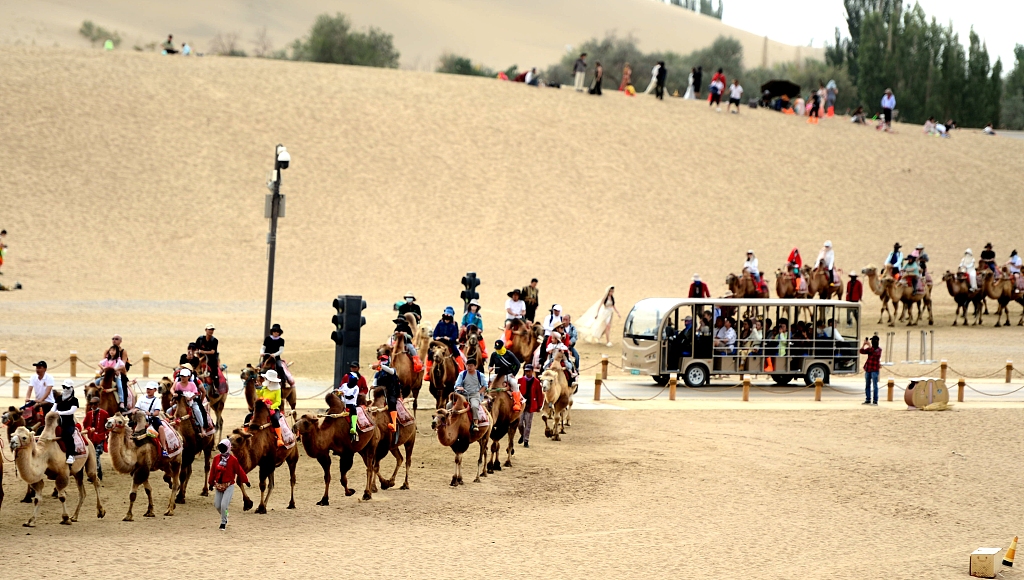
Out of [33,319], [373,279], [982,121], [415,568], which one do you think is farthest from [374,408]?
[982,121]

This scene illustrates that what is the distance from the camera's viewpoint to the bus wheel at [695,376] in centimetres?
2700

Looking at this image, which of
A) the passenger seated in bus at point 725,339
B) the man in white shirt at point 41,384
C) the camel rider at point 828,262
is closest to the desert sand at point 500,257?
the man in white shirt at point 41,384

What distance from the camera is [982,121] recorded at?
83.2m

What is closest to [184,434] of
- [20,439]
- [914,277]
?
[20,439]

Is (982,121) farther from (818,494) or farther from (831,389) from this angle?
(818,494)

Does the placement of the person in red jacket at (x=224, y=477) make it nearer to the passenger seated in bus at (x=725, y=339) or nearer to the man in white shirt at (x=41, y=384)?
the man in white shirt at (x=41, y=384)

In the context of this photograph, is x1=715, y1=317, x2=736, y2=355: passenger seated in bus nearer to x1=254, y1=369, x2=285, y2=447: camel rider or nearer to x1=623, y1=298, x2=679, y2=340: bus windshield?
x1=623, y1=298, x2=679, y2=340: bus windshield

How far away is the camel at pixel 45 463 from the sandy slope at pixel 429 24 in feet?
299

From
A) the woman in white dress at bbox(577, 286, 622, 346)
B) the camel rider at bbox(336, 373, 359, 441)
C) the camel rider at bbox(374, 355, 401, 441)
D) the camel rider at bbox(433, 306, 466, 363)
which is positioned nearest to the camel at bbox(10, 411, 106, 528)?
the camel rider at bbox(336, 373, 359, 441)

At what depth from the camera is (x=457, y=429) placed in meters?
16.4

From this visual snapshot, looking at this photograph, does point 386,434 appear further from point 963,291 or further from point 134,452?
point 963,291

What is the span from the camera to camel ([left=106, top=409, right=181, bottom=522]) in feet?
45.9

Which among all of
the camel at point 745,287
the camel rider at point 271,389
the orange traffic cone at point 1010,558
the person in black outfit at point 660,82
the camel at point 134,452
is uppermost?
the person in black outfit at point 660,82

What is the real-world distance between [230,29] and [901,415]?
355ft
